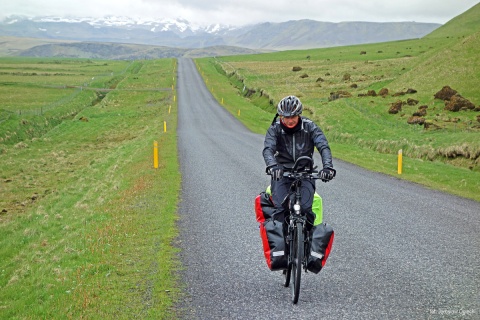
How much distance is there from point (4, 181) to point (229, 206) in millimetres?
18290

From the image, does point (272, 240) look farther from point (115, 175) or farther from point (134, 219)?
point (115, 175)

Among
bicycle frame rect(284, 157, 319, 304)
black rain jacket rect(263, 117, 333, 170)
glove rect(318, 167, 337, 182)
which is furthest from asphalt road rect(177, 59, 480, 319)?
black rain jacket rect(263, 117, 333, 170)

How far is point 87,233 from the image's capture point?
13078mm

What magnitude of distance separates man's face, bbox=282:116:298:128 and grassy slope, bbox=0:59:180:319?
3.32 meters

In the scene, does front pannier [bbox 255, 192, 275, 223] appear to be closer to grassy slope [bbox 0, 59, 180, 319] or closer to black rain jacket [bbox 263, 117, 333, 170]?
black rain jacket [bbox 263, 117, 333, 170]

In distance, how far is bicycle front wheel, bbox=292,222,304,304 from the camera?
720 cm

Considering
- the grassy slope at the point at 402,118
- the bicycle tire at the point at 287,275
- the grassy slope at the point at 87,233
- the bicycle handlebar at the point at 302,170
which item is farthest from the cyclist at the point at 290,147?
the grassy slope at the point at 402,118

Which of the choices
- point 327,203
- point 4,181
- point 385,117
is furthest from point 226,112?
point 327,203

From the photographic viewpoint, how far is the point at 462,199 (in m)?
15.7

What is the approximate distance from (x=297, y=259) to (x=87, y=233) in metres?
7.66

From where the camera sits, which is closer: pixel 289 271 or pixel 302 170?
pixel 302 170

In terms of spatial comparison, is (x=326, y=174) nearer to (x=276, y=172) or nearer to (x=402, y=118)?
(x=276, y=172)

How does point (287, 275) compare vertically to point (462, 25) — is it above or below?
below

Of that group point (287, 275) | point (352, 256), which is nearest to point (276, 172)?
point (287, 275)
